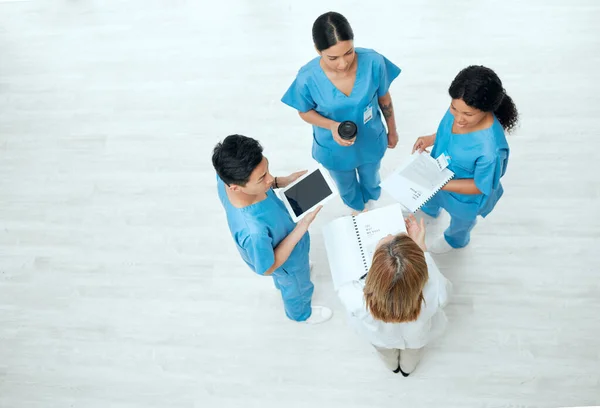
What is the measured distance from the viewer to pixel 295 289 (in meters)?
2.32

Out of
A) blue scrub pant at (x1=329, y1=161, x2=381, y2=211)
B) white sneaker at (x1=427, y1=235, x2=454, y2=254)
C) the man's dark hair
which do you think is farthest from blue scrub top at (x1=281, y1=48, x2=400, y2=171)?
white sneaker at (x1=427, y1=235, x2=454, y2=254)

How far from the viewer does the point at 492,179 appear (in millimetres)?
1936

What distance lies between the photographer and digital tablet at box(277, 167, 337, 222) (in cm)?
197

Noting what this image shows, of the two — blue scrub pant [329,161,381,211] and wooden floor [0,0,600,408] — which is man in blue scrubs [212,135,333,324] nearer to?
blue scrub pant [329,161,381,211]

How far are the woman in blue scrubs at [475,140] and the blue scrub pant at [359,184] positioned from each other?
45cm

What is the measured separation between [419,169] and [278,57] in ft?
5.54

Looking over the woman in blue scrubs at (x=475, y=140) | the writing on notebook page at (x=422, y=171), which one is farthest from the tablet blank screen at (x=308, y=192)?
the woman in blue scrubs at (x=475, y=140)

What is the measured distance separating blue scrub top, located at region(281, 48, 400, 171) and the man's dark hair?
1.80 feet

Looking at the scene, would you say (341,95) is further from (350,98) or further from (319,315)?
(319,315)

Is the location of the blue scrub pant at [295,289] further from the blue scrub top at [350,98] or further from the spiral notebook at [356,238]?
the blue scrub top at [350,98]

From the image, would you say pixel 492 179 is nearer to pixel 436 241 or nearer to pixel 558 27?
pixel 436 241

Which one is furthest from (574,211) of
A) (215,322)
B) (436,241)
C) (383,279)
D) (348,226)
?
(215,322)

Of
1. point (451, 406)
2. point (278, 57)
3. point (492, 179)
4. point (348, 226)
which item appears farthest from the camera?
point (278, 57)

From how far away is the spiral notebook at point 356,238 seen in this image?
198cm
